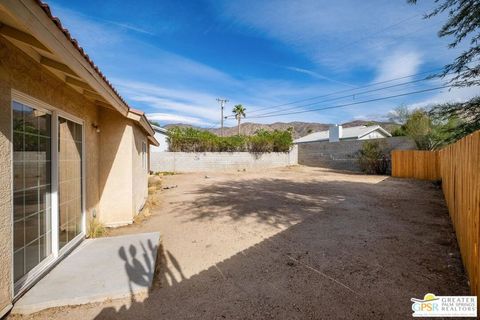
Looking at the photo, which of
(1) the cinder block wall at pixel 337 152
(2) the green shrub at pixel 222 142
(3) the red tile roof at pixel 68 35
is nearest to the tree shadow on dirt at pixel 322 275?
(3) the red tile roof at pixel 68 35

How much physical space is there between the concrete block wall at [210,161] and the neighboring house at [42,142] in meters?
14.5

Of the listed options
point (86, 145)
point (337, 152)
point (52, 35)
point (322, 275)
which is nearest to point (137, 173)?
point (86, 145)

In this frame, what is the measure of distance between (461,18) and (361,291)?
24.3 feet

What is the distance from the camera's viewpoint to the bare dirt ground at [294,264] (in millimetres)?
2695

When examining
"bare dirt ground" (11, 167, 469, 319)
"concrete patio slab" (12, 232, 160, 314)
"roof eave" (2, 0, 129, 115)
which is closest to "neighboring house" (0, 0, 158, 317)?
"roof eave" (2, 0, 129, 115)

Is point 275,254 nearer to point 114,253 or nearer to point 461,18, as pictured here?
point 114,253

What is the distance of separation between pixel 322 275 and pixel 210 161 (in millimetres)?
17576

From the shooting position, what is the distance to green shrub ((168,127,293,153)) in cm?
2097

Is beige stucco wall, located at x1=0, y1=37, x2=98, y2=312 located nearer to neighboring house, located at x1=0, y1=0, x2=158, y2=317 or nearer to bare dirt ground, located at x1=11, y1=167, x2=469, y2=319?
neighboring house, located at x1=0, y1=0, x2=158, y2=317

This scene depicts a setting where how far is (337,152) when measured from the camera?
818 inches

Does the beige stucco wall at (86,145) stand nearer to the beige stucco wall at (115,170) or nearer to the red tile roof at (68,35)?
the beige stucco wall at (115,170)

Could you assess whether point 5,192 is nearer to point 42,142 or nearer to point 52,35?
point 42,142

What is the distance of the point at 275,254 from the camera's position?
161 inches

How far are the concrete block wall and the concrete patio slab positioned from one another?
51.5 feet
